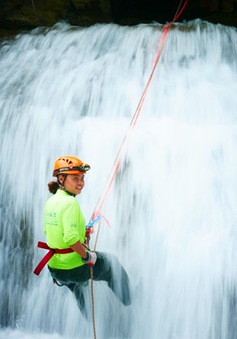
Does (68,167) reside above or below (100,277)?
above

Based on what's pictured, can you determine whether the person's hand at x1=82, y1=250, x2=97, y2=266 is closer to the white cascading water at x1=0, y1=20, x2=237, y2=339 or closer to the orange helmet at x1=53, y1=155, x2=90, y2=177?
the orange helmet at x1=53, y1=155, x2=90, y2=177

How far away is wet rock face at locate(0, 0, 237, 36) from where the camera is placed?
734cm

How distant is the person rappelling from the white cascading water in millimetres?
864

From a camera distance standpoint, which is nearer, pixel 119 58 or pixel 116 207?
pixel 116 207

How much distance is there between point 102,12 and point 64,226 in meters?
6.90

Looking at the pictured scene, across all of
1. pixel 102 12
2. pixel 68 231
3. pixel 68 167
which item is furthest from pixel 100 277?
pixel 102 12

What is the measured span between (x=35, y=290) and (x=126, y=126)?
84.3 inches

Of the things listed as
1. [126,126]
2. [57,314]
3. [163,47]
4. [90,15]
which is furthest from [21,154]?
[90,15]

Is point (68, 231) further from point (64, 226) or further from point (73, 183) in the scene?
point (73, 183)

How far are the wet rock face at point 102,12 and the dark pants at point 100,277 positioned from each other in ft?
18.5

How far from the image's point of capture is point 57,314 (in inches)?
153

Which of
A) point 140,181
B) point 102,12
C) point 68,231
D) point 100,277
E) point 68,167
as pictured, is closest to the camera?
point 68,231

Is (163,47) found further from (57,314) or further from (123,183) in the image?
(57,314)

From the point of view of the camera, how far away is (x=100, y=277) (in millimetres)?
3176
